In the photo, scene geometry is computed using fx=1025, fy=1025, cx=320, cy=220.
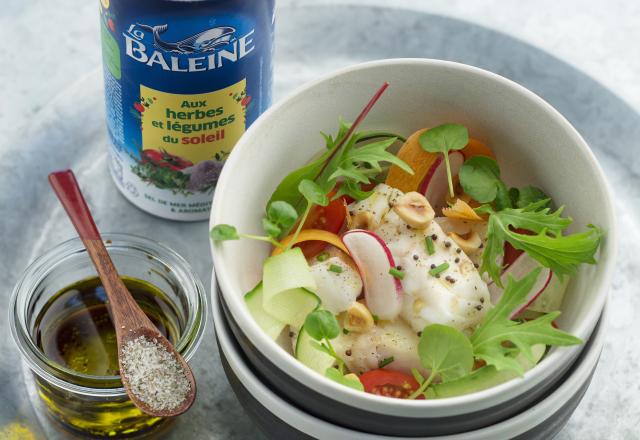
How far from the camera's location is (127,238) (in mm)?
A: 1232

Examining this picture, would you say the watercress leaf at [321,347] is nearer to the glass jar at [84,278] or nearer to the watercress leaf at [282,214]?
the watercress leaf at [282,214]

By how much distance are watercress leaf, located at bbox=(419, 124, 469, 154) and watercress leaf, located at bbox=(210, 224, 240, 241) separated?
27cm

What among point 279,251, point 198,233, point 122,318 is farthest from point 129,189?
point 279,251

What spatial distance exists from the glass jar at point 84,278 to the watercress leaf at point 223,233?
0.22 m

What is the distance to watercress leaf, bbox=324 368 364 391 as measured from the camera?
3.02ft

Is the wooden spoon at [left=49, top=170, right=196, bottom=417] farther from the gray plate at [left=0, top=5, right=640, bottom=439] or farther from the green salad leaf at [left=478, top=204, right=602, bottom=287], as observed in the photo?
the green salad leaf at [left=478, top=204, right=602, bottom=287]

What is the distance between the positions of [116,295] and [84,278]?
100 millimetres

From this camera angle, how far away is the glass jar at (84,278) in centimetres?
109

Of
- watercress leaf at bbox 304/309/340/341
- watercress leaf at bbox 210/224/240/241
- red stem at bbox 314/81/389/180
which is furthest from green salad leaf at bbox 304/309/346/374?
red stem at bbox 314/81/389/180

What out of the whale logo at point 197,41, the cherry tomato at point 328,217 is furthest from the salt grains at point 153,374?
the whale logo at point 197,41

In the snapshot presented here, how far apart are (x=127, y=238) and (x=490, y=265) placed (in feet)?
1.47

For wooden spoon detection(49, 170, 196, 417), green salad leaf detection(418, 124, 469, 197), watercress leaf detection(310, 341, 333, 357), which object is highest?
green salad leaf detection(418, 124, 469, 197)

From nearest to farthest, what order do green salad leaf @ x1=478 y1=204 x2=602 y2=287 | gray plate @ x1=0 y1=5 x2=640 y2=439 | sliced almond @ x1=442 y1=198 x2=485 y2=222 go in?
1. green salad leaf @ x1=478 y1=204 x2=602 y2=287
2. sliced almond @ x1=442 y1=198 x2=485 y2=222
3. gray plate @ x1=0 y1=5 x2=640 y2=439

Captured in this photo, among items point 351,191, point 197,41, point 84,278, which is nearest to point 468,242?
point 351,191
